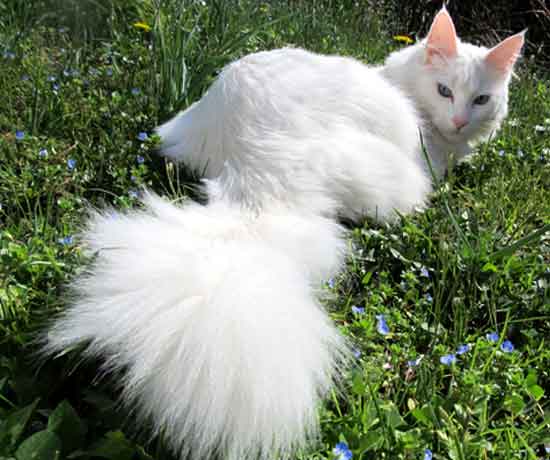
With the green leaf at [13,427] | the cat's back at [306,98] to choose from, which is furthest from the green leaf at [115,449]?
the cat's back at [306,98]

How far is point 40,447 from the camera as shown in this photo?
1.16 meters

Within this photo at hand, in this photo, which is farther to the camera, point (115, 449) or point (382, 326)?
point (382, 326)

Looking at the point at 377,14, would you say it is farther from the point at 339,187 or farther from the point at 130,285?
the point at 130,285

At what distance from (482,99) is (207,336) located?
1956mm

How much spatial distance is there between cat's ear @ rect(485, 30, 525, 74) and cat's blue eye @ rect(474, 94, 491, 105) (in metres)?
0.14

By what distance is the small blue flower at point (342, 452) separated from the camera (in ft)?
3.83

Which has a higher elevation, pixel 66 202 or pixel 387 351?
pixel 66 202

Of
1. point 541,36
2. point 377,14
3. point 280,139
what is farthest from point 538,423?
point 541,36

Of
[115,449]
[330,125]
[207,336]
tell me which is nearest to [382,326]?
[207,336]

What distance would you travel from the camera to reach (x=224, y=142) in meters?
2.11

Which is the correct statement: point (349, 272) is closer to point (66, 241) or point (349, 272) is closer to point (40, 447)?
point (66, 241)

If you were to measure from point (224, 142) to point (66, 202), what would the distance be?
605 mm

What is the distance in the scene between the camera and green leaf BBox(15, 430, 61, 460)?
3.74ft

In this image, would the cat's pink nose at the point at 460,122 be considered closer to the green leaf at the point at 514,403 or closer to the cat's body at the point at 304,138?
the cat's body at the point at 304,138
